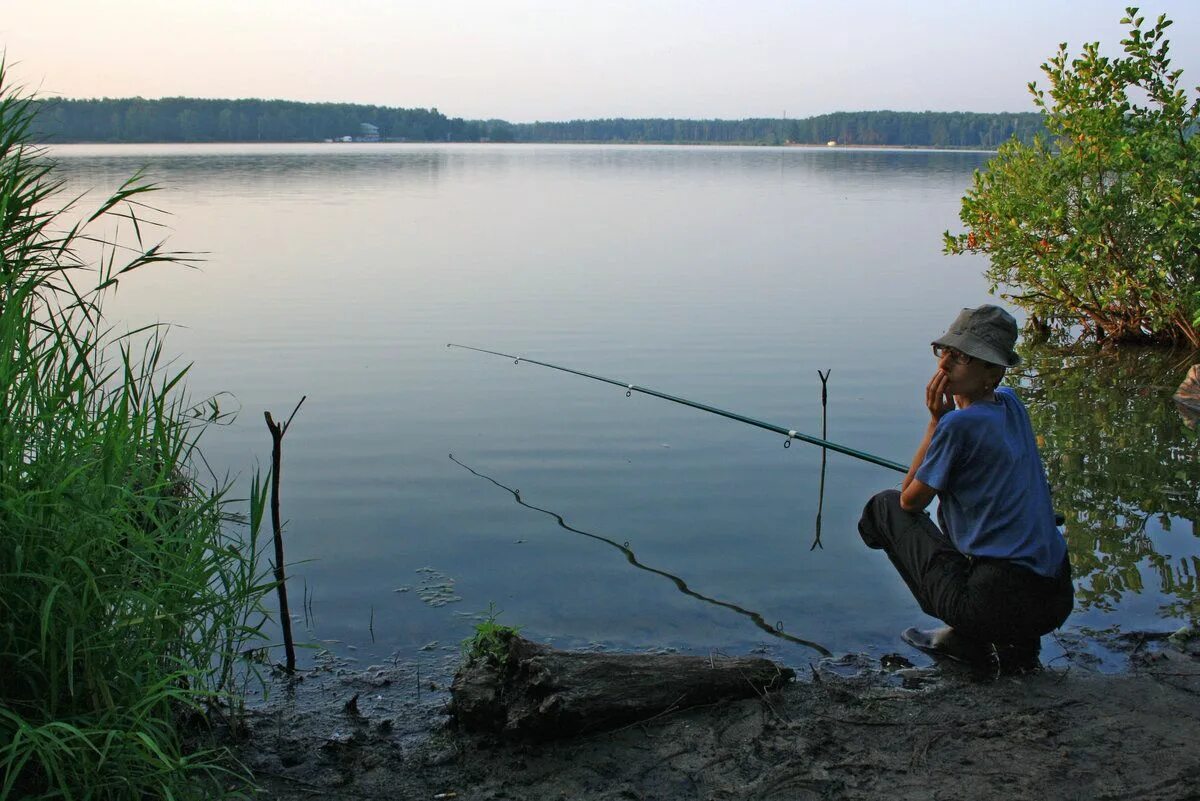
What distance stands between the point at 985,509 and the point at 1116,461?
4933 mm

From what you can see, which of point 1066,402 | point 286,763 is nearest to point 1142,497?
point 1066,402

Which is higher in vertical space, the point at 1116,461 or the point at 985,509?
the point at 985,509

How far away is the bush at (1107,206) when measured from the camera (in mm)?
11156

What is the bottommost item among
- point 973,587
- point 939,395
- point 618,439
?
point 618,439

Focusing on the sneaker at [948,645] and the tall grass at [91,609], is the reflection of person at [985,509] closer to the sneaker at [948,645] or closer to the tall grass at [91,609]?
the sneaker at [948,645]

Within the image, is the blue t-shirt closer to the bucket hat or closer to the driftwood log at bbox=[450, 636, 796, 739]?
the bucket hat

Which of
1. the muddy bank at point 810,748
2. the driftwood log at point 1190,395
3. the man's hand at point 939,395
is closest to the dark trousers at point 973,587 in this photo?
the muddy bank at point 810,748

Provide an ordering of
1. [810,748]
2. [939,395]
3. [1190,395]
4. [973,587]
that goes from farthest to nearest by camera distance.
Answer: [1190,395], [939,395], [973,587], [810,748]

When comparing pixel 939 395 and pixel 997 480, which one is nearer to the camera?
pixel 997 480

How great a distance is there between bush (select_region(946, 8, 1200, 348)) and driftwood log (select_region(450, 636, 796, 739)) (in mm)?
8068

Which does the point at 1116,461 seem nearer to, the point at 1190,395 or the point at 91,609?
the point at 1190,395

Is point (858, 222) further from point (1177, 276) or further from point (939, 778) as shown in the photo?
point (939, 778)

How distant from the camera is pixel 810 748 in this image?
391 centimetres

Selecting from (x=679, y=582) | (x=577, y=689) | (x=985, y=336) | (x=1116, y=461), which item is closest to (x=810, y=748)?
(x=577, y=689)
